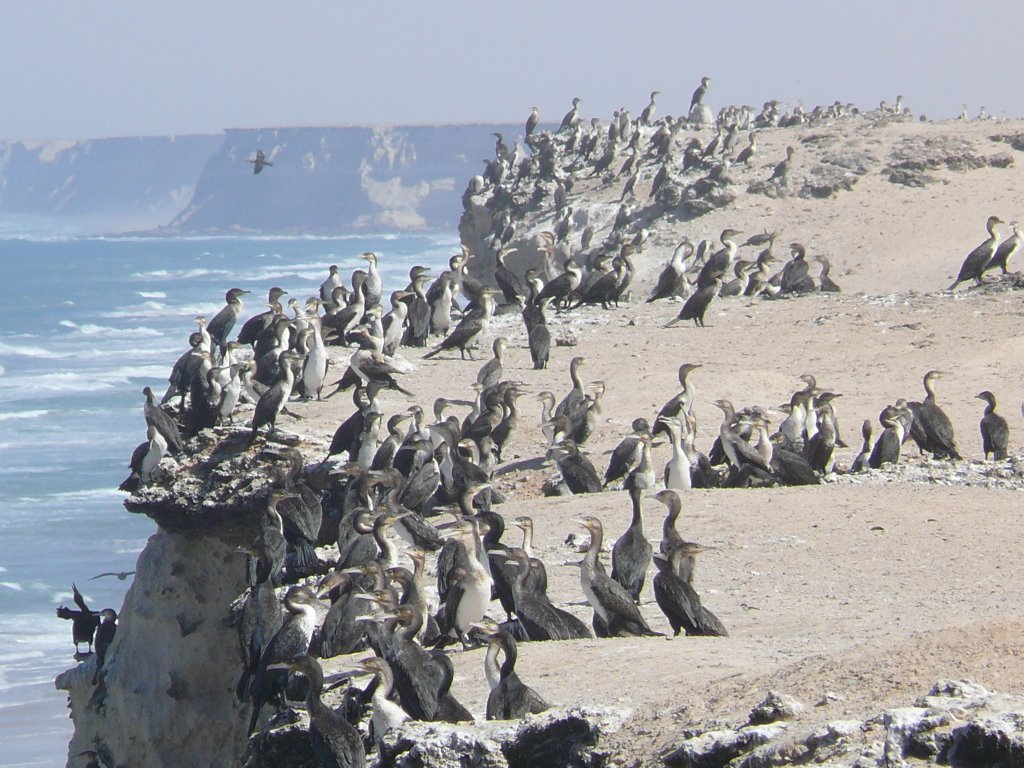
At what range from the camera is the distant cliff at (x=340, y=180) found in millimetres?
164500

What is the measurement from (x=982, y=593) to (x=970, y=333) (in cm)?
1133

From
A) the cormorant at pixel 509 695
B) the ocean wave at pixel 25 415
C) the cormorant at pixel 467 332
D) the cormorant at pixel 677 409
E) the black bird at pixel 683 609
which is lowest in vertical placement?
the cormorant at pixel 509 695

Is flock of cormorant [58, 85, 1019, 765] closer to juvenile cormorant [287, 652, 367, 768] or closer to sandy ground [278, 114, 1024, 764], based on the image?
juvenile cormorant [287, 652, 367, 768]

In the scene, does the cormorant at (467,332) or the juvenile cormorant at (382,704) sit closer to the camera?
the juvenile cormorant at (382,704)

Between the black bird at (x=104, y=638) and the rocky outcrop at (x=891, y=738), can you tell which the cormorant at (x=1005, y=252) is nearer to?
the black bird at (x=104, y=638)

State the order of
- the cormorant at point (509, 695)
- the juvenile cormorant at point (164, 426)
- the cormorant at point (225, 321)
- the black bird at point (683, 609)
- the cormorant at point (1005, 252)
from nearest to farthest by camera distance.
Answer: the cormorant at point (509, 695) → the black bird at point (683, 609) → the juvenile cormorant at point (164, 426) → the cormorant at point (225, 321) → the cormorant at point (1005, 252)

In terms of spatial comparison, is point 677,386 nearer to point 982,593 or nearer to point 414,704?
point 982,593

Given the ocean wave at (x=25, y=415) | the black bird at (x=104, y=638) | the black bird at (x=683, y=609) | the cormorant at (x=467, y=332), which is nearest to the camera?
the black bird at (x=683, y=609)

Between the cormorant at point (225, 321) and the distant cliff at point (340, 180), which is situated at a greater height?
the distant cliff at point (340, 180)

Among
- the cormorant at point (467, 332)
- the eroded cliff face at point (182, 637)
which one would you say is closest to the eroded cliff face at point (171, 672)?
the eroded cliff face at point (182, 637)

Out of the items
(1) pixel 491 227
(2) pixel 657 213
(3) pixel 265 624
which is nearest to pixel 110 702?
(3) pixel 265 624

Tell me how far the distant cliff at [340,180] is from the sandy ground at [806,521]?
133856 millimetres

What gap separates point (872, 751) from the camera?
5723 mm

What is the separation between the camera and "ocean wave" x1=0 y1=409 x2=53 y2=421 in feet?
130
